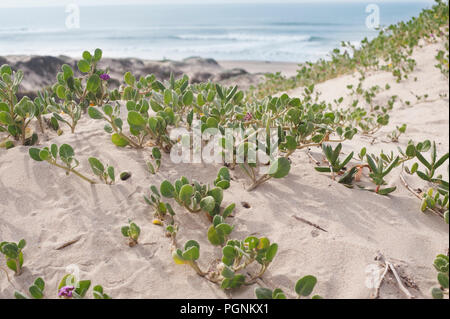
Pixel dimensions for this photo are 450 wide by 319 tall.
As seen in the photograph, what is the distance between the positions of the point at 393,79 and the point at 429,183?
193 inches

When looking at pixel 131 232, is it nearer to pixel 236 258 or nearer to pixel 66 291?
pixel 66 291

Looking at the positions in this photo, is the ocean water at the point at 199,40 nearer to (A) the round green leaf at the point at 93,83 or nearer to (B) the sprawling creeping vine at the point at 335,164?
(A) the round green leaf at the point at 93,83

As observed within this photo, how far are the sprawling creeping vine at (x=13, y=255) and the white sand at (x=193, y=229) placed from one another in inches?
1.9

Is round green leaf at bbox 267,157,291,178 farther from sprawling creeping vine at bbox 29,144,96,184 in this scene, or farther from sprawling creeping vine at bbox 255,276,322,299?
sprawling creeping vine at bbox 29,144,96,184

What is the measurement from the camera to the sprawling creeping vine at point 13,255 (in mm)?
1678

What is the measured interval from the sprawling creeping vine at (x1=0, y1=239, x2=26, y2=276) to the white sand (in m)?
0.05

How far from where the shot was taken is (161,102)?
9.25 feet

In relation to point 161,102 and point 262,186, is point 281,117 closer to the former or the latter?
point 262,186

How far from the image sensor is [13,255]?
170 cm

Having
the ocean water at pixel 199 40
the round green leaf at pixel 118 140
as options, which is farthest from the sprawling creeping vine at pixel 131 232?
the ocean water at pixel 199 40

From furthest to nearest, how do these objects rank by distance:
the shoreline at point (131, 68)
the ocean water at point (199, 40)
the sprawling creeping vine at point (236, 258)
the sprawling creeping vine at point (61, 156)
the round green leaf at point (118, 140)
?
the ocean water at point (199, 40) → the shoreline at point (131, 68) → the round green leaf at point (118, 140) → the sprawling creeping vine at point (61, 156) → the sprawling creeping vine at point (236, 258)

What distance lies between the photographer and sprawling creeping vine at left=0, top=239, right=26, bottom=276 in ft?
5.50
